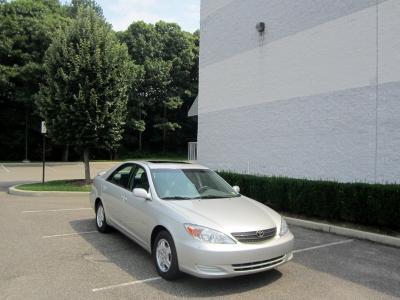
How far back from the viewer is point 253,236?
4.80 metres

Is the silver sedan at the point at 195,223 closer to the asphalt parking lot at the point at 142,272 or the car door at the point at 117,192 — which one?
the car door at the point at 117,192

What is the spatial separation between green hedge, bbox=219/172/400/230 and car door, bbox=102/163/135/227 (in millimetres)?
4430

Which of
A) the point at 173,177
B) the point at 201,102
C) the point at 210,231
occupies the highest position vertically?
the point at 201,102

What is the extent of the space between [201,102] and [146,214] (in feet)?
38.1

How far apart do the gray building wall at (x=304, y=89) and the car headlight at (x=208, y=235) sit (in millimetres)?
6194

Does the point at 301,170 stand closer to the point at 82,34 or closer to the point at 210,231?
the point at 210,231

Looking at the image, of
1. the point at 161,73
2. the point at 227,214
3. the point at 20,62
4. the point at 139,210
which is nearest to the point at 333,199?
the point at 227,214

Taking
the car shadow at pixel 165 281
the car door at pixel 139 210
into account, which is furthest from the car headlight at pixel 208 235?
the car door at pixel 139 210

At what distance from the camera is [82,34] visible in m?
15.6

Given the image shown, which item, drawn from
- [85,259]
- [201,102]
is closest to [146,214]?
[85,259]

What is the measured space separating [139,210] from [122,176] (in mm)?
1386

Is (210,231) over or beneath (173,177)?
beneath

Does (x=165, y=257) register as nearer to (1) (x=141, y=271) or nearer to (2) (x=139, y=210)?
(1) (x=141, y=271)

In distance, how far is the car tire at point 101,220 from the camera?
7.41 m
